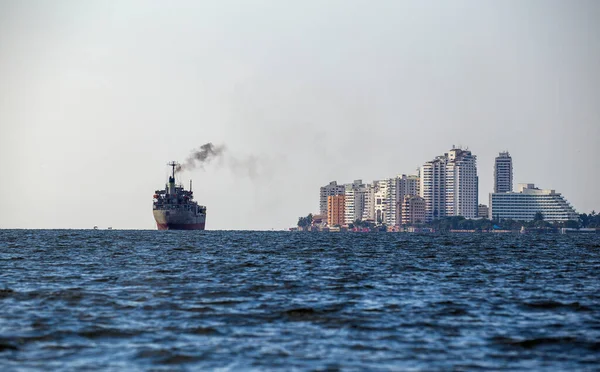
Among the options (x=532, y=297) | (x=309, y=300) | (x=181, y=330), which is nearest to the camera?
(x=181, y=330)

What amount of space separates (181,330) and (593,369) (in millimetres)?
12105

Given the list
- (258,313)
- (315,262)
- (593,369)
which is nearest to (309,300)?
(258,313)

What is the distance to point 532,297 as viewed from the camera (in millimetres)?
38406

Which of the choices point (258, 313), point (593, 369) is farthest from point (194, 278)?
point (593, 369)

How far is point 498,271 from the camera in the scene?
5725 cm

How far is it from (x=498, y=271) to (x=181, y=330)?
113 feet

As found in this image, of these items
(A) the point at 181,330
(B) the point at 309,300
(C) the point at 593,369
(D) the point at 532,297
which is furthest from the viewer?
(D) the point at 532,297

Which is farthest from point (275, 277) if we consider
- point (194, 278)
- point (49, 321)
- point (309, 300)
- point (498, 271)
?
point (49, 321)

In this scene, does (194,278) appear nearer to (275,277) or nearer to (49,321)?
(275,277)

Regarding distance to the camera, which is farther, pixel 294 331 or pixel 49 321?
pixel 49 321

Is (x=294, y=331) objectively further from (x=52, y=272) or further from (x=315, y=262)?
(x=315, y=262)

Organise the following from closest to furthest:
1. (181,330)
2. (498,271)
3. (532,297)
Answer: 1. (181,330)
2. (532,297)
3. (498,271)

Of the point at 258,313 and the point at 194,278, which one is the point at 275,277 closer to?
the point at 194,278

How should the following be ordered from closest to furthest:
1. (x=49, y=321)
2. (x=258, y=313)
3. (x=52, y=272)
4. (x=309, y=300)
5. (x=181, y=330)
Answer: (x=181, y=330), (x=49, y=321), (x=258, y=313), (x=309, y=300), (x=52, y=272)
